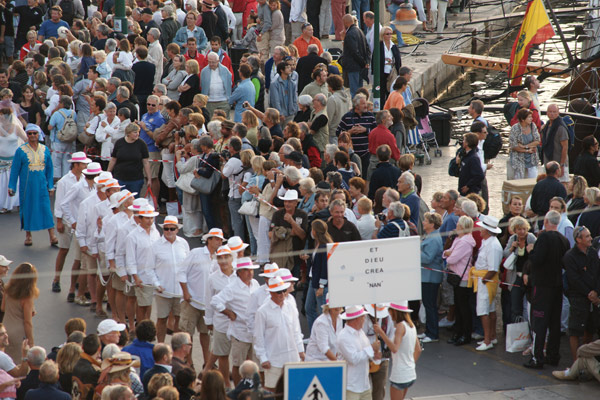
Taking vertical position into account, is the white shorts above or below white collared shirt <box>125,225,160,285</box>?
below

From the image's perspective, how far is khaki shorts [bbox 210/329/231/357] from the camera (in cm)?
1020

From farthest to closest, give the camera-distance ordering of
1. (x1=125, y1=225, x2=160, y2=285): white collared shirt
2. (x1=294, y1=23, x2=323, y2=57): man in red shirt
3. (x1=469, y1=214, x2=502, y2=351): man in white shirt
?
(x1=294, y1=23, x2=323, y2=57): man in red shirt < (x1=469, y1=214, x2=502, y2=351): man in white shirt < (x1=125, y1=225, x2=160, y2=285): white collared shirt

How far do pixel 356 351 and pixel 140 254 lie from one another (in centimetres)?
327

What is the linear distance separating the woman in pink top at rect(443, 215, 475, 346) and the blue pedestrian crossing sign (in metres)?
3.98

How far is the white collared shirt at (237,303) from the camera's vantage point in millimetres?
9930

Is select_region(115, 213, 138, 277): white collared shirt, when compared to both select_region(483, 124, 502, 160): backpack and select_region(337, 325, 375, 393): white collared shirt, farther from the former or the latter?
select_region(483, 124, 502, 160): backpack

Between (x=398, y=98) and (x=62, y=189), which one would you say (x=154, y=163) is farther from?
(x=398, y=98)

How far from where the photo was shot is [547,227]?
429 inches

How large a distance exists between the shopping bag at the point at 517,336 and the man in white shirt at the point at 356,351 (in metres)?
2.68

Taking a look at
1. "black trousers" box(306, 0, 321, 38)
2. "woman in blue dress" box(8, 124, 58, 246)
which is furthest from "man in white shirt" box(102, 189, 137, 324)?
"black trousers" box(306, 0, 321, 38)

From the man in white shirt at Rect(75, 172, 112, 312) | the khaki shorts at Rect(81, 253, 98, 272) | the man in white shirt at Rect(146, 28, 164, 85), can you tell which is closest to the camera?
the man in white shirt at Rect(75, 172, 112, 312)

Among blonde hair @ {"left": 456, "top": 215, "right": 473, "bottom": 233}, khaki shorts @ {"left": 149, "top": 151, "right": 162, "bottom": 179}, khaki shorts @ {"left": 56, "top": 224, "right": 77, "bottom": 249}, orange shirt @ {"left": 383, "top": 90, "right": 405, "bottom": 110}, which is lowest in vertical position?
khaki shorts @ {"left": 56, "top": 224, "right": 77, "bottom": 249}

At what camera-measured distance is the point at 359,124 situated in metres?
14.8

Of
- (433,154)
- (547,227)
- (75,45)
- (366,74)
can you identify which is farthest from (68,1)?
(547,227)
